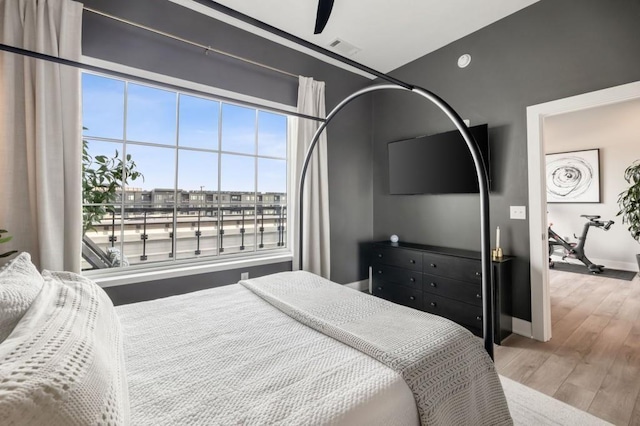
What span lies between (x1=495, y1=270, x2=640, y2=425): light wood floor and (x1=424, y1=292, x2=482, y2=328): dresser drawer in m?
0.29

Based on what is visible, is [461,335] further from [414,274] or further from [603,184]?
[603,184]

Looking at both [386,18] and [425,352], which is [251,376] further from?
[386,18]

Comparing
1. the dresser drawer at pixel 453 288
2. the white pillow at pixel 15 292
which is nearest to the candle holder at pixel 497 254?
the dresser drawer at pixel 453 288

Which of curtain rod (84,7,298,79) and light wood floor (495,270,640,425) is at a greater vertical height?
curtain rod (84,7,298,79)

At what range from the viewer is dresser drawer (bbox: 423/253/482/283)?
2.67m

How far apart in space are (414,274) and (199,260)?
222cm

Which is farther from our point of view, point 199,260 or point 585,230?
point 585,230

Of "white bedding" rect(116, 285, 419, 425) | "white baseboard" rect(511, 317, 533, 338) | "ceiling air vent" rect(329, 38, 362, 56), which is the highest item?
"ceiling air vent" rect(329, 38, 362, 56)

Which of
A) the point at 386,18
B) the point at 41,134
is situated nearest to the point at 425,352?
the point at 41,134

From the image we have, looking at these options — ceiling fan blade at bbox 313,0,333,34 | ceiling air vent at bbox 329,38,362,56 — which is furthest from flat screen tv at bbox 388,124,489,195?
ceiling fan blade at bbox 313,0,333,34

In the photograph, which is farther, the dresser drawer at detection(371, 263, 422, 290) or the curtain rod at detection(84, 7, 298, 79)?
the dresser drawer at detection(371, 263, 422, 290)

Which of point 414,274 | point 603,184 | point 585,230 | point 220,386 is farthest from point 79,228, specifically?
point 603,184

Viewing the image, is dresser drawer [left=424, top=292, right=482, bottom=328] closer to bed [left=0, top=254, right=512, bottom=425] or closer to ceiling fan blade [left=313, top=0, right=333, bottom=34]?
bed [left=0, top=254, right=512, bottom=425]

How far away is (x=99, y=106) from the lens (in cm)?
257
